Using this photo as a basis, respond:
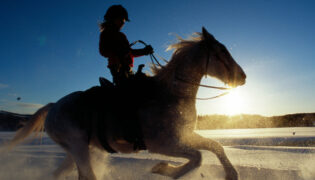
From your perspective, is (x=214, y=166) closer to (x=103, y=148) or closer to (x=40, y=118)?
(x=103, y=148)

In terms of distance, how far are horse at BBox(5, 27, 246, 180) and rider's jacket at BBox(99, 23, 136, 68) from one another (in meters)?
0.58

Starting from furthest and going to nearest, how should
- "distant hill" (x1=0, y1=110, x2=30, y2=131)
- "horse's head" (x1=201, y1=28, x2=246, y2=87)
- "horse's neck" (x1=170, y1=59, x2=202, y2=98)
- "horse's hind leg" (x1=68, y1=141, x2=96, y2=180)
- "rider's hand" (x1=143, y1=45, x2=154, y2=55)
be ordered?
"distant hill" (x1=0, y1=110, x2=30, y2=131)
"rider's hand" (x1=143, y1=45, x2=154, y2=55)
"horse's head" (x1=201, y1=28, x2=246, y2=87)
"horse's neck" (x1=170, y1=59, x2=202, y2=98)
"horse's hind leg" (x1=68, y1=141, x2=96, y2=180)

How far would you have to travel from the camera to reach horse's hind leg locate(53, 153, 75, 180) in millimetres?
4051

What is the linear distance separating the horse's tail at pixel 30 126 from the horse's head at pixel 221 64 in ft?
10.0

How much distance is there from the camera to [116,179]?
15.9 ft

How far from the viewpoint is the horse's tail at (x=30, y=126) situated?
14.6 feet

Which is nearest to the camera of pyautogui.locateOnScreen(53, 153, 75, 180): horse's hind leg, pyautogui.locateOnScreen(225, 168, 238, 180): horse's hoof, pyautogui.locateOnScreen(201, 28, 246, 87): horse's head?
pyautogui.locateOnScreen(225, 168, 238, 180): horse's hoof

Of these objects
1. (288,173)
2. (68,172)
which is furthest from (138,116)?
(288,173)

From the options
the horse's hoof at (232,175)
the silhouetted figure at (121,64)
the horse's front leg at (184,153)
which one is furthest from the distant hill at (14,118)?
the horse's hoof at (232,175)

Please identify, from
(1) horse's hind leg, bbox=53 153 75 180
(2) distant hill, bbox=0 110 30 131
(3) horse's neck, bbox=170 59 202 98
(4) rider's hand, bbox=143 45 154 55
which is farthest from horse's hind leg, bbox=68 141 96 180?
(2) distant hill, bbox=0 110 30 131

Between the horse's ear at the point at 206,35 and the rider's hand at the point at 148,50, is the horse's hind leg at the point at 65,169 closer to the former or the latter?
the rider's hand at the point at 148,50

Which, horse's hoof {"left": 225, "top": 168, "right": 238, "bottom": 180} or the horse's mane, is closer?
horse's hoof {"left": 225, "top": 168, "right": 238, "bottom": 180}

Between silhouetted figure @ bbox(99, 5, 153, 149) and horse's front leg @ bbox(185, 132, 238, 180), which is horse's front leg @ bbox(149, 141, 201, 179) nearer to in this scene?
horse's front leg @ bbox(185, 132, 238, 180)

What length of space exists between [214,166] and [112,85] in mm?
3343
